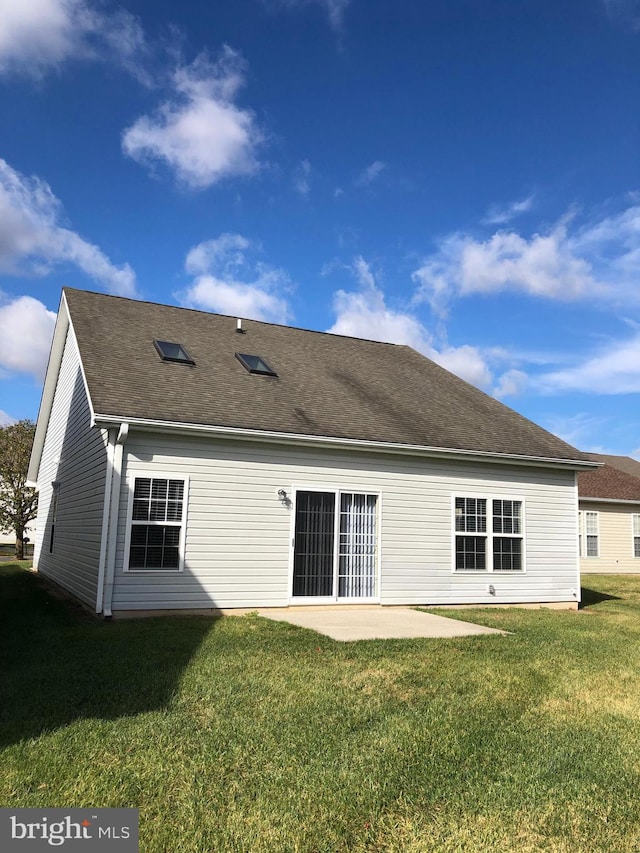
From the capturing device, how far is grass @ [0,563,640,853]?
3.03 metres

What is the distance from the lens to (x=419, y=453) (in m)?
11.6

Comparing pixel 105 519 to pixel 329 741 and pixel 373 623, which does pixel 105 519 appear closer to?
pixel 373 623

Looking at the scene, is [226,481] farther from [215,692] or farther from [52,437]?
[52,437]

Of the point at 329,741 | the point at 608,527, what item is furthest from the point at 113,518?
the point at 608,527

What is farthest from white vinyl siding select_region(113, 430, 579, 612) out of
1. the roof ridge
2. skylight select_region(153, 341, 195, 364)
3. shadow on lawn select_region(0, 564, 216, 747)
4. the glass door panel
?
the roof ridge

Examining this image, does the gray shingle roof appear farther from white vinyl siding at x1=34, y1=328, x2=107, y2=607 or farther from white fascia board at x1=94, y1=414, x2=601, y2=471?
white vinyl siding at x1=34, y1=328, x2=107, y2=607

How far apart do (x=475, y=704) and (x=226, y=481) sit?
602 cm

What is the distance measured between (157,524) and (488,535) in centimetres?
649

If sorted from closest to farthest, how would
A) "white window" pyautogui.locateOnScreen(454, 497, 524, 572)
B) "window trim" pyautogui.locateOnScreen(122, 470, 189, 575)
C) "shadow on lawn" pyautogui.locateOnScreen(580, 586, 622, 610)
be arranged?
1. "window trim" pyautogui.locateOnScreen(122, 470, 189, 575)
2. "white window" pyautogui.locateOnScreen(454, 497, 524, 572)
3. "shadow on lawn" pyautogui.locateOnScreen(580, 586, 622, 610)

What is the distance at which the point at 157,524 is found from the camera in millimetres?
9648

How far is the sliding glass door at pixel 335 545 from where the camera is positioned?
1084cm

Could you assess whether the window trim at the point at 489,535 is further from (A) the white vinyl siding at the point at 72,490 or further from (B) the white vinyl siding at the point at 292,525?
(A) the white vinyl siding at the point at 72,490

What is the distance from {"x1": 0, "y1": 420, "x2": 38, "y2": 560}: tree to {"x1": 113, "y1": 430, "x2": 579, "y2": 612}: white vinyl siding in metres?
18.1

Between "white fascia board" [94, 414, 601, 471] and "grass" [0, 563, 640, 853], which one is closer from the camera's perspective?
"grass" [0, 563, 640, 853]
